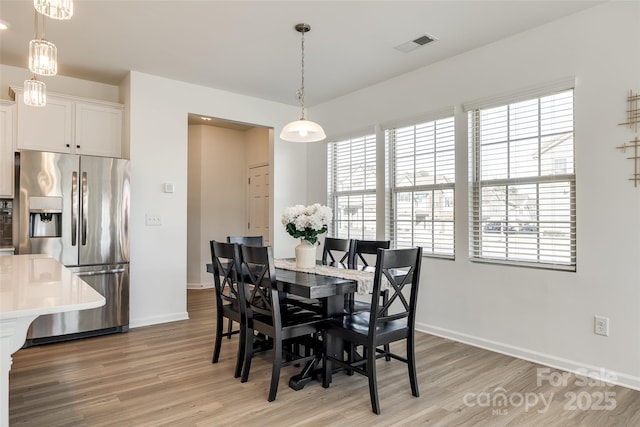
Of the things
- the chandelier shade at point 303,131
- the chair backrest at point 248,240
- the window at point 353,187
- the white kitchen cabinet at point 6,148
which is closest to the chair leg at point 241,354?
the chair backrest at point 248,240

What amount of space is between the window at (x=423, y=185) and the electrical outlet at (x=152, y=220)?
262cm

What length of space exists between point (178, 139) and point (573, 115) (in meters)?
3.91

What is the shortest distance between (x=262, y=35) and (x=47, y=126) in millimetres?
2384

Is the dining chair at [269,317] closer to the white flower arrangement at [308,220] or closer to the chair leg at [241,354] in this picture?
the chair leg at [241,354]

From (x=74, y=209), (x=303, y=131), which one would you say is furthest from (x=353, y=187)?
(x=74, y=209)

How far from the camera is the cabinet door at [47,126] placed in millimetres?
→ 3867

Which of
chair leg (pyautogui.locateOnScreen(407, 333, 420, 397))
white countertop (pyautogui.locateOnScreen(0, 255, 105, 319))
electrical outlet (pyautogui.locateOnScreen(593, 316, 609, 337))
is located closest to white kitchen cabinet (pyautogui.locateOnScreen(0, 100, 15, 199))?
white countertop (pyautogui.locateOnScreen(0, 255, 105, 319))

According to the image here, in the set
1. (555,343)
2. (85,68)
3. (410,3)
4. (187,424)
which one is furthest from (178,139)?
(555,343)

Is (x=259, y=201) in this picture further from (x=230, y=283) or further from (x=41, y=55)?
(x=41, y=55)

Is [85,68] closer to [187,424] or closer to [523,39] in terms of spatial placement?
[187,424]

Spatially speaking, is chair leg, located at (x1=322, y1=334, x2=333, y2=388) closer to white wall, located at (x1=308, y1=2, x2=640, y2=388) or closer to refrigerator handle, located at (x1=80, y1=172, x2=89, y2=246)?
white wall, located at (x1=308, y1=2, x2=640, y2=388)

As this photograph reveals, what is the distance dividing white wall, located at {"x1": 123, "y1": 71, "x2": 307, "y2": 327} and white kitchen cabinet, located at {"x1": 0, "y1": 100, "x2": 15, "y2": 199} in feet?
3.42

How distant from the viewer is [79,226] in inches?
151

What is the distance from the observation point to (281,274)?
291cm
